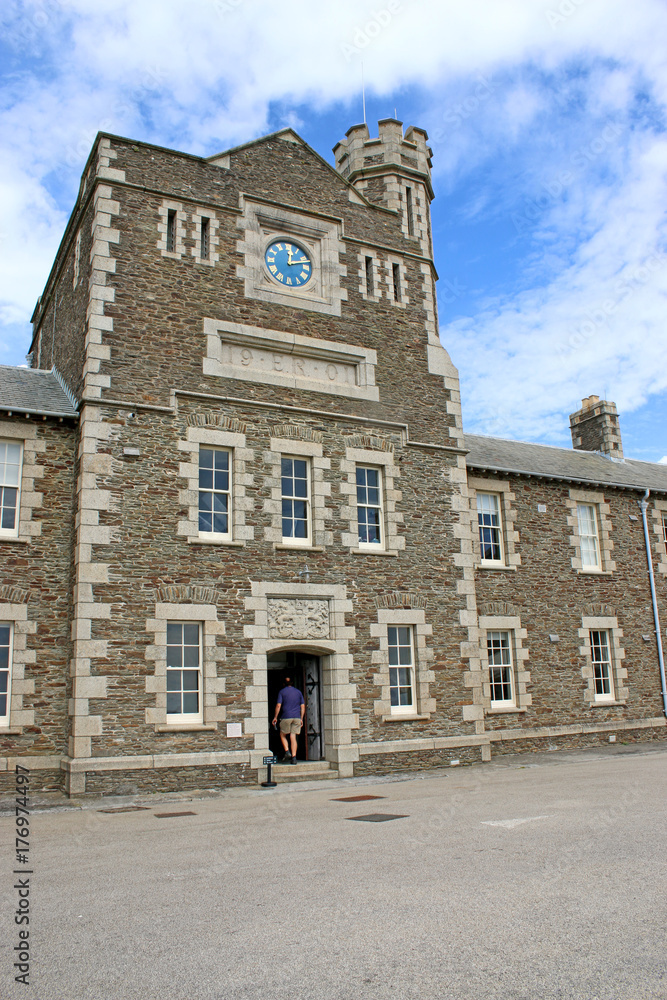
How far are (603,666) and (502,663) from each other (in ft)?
13.0

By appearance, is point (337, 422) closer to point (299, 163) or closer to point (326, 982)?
point (299, 163)

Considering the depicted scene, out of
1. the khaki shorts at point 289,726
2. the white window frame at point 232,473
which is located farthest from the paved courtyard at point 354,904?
the white window frame at point 232,473

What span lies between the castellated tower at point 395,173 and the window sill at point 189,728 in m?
12.6

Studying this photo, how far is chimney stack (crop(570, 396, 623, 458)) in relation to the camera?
27.3 m

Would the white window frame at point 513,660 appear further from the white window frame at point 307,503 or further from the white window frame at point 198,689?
the white window frame at point 198,689

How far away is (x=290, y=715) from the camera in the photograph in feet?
52.5

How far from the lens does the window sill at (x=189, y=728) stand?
14.2m

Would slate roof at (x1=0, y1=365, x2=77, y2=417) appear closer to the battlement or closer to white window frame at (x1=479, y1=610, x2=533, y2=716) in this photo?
the battlement

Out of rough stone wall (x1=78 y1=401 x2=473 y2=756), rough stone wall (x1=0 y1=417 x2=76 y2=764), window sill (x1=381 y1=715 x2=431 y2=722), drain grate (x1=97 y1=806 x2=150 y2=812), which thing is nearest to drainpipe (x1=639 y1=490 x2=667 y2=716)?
rough stone wall (x1=78 y1=401 x2=473 y2=756)

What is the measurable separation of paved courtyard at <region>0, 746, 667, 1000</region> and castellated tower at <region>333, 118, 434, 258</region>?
47.6ft

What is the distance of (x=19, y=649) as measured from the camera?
14.1 meters

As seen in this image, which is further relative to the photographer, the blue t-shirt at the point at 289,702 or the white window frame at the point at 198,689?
the blue t-shirt at the point at 289,702

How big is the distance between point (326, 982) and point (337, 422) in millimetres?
13648

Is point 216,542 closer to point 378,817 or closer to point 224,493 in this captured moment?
point 224,493
